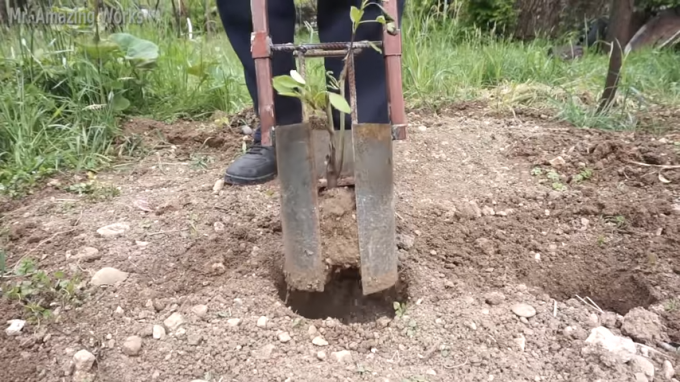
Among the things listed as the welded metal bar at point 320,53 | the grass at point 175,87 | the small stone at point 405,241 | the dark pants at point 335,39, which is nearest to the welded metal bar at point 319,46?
the welded metal bar at point 320,53

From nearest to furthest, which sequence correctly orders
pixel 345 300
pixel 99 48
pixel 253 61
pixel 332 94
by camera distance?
pixel 332 94 → pixel 345 300 → pixel 253 61 → pixel 99 48

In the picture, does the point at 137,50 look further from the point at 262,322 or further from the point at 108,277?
the point at 262,322

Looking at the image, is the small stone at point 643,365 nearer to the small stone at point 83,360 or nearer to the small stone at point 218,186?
the small stone at point 83,360

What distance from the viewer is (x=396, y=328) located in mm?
1344

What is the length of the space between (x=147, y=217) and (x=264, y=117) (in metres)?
0.67

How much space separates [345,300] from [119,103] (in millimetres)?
1524

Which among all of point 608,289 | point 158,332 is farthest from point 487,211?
point 158,332

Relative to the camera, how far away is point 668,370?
1179 mm

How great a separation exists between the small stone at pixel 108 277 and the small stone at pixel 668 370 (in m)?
1.28

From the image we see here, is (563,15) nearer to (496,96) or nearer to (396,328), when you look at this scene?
(496,96)

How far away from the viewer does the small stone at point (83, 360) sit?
124cm

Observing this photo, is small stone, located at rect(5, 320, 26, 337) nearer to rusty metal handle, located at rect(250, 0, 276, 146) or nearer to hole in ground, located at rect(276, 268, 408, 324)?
hole in ground, located at rect(276, 268, 408, 324)

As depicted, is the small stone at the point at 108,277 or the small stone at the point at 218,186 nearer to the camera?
the small stone at the point at 108,277

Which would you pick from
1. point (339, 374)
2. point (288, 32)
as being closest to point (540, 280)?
point (339, 374)
